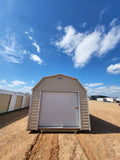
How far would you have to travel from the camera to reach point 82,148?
102 inches

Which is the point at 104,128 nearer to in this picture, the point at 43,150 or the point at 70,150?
the point at 70,150

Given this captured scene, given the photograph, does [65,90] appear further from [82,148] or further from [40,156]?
[40,156]

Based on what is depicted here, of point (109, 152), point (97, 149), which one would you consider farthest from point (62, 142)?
point (109, 152)

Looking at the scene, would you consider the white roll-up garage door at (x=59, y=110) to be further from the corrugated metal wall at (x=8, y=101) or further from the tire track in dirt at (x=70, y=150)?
the corrugated metal wall at (x=8, y=101)

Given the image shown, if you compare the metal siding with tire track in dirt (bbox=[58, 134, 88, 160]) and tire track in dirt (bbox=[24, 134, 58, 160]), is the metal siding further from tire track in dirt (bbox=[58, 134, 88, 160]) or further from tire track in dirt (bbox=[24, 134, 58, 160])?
tire track in dirt (bbox=[58, 134, 88, 160])

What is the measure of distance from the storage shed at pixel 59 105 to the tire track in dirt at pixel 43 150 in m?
0.93

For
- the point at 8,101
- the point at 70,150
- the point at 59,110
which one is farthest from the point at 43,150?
the point at 8,101

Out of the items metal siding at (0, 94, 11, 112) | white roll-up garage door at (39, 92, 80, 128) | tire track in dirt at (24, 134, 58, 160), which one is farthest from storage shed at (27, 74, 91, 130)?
metal siding at (0, 94, 11, 112)

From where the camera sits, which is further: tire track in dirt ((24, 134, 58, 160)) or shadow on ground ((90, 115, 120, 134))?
shadow on ground ((90, 115, 120, 134))

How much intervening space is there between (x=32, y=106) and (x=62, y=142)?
94.7 inches

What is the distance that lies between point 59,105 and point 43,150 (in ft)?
6.93

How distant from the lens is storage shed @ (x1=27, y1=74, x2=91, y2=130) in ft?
12.8

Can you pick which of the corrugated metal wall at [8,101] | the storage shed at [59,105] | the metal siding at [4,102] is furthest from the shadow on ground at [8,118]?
the storage shed at [59,105]

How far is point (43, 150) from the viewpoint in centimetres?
246
